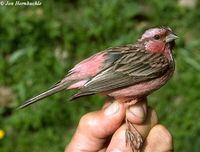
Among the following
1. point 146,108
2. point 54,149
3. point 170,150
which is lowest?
point 54,149

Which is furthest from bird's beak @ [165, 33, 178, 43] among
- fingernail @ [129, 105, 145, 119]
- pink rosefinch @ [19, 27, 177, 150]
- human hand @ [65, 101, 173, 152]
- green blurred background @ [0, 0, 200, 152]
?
green blurred background @ [0, 0, 200, 152]

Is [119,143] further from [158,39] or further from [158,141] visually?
[158,39]

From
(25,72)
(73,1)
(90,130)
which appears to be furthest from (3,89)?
(90,130)

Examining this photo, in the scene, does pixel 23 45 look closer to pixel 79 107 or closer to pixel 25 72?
pixel 25 72

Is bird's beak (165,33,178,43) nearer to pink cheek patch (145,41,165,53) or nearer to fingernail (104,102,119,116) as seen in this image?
pink cheek patch (145,41,165,53)

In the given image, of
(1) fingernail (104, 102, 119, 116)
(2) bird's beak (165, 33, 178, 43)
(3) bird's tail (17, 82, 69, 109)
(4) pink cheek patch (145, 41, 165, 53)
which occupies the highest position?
(2) bird's beak (165, 33, 178, 43)

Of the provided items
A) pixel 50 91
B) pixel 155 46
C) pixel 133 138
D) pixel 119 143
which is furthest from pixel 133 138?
pixel 155 46
